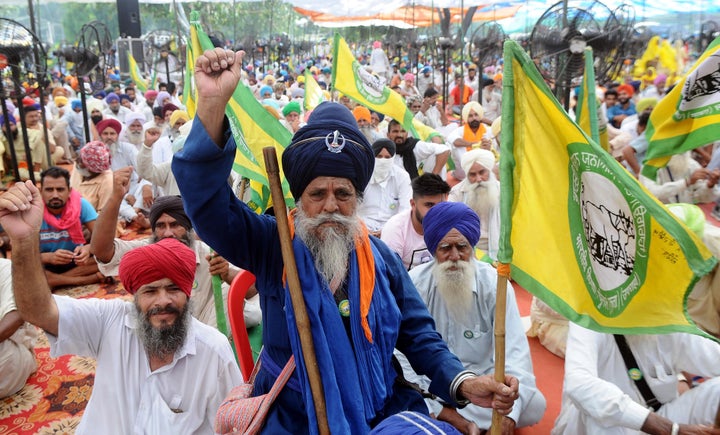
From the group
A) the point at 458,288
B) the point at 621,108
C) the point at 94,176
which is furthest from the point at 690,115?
the point at 621,108

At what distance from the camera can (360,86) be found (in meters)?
6.30

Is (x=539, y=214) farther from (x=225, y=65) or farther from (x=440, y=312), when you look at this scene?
(x=440, y=312)

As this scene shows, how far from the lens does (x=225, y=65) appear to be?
1565mm

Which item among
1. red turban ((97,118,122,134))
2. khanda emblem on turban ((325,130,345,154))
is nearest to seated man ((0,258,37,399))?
khanda emblem on turban ((325,130,345,154))

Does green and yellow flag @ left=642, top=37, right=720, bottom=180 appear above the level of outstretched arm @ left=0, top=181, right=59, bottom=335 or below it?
above

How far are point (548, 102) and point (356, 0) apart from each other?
2109cm

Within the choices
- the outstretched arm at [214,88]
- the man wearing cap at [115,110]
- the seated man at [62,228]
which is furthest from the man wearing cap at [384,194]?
the man wearing cap at [115,110]

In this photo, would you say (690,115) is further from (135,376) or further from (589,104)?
(135,376)

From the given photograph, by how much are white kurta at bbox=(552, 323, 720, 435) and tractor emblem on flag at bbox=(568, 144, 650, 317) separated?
0.89 meters

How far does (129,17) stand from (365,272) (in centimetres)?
2308

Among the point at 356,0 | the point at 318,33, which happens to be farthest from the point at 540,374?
the point at 318,33

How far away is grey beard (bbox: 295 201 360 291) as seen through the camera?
183cm

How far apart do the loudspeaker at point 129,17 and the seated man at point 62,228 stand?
720 inches

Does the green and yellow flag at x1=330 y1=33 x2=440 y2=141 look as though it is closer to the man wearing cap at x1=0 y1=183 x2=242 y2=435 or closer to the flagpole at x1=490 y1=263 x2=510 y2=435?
the man wearing cap at x1=0 y1=183 x2=242 y2=435
